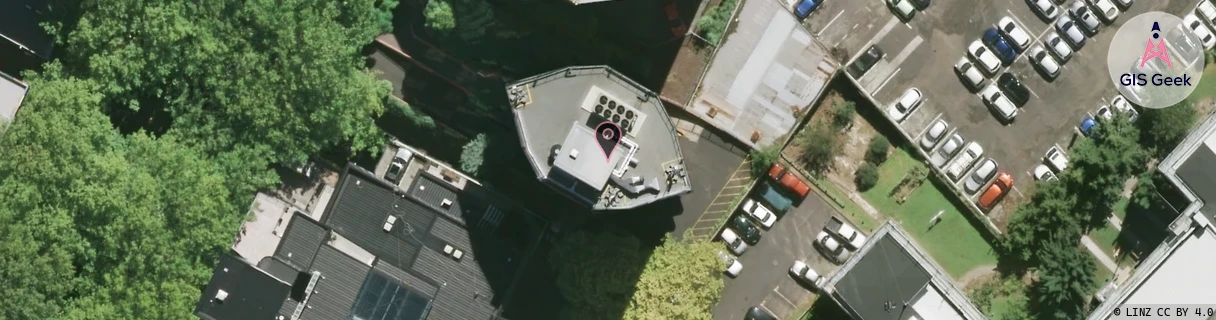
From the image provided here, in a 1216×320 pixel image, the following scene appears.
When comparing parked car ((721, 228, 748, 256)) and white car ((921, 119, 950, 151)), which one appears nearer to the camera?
parked car ((721, 228, 748, 256))

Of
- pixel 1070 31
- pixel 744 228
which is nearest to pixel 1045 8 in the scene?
pixel 1070 31

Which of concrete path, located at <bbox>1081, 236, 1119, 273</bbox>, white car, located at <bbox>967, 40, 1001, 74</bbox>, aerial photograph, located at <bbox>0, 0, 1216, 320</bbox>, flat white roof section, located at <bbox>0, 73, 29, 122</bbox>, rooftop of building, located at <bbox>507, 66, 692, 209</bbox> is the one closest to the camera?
rooftop of building, located at <bbox>507, 66, 692, 209</bbox>

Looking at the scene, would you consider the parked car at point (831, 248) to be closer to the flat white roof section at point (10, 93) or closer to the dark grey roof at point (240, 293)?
the dark grey roof at point (240, 293)

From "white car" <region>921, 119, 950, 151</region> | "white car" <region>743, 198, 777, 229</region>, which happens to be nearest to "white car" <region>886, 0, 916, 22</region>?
"white car" <region>921, 119, 950, 151</region>

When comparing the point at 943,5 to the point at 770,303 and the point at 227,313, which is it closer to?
the point at 770,303

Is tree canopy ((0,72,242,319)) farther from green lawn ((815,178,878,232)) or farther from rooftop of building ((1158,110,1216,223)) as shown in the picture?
rooftop of building ((1158,110,1216,223))

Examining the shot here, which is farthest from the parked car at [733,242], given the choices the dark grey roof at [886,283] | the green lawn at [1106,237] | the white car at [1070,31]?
the white car at [1070,31]

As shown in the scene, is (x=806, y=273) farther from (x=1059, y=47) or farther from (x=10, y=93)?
(x=10, y=93)

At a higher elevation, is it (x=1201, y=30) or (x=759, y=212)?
(x=1201, y=30)
